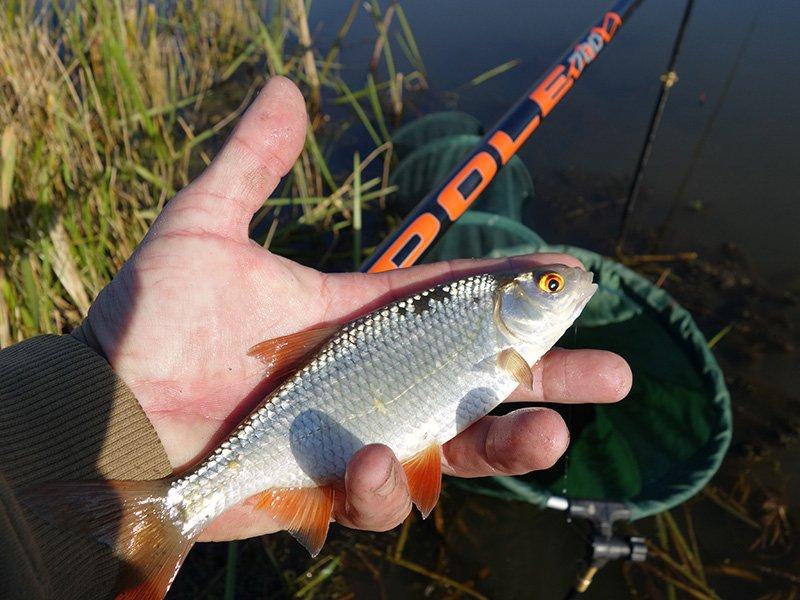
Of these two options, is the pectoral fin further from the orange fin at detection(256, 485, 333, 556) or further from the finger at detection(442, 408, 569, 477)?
the orange fin at detection(256, 485, 333, 556)

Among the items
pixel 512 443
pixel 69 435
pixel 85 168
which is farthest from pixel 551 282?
pixel 85 168

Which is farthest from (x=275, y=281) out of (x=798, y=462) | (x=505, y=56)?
Result: (x=505, y=56)

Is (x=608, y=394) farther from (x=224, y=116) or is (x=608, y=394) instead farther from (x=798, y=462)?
(x=224, y=116)

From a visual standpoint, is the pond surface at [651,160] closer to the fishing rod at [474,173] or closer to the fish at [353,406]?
the fish at [353,406]

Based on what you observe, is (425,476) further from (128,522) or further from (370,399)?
(128,522)

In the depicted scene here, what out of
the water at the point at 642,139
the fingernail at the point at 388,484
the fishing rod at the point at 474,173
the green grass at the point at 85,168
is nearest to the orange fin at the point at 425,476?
the fingernail at the point at 388,484

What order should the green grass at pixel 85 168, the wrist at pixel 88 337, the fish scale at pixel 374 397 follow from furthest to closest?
the green grass at pixel 85 168 → the wrist at pixel 88 337 → the fish scale at pixel 374 397

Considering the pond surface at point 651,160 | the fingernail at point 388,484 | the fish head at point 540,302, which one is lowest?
the pond surface at point 651,160
